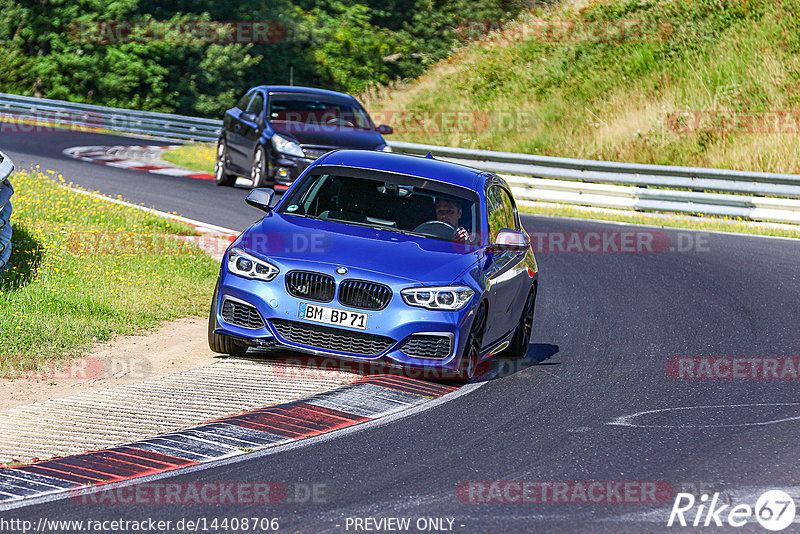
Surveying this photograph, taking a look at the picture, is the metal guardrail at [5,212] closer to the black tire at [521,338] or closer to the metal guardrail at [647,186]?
the black tire at [521,338]

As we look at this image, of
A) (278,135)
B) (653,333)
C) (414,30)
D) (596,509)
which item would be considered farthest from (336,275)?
(414,30)

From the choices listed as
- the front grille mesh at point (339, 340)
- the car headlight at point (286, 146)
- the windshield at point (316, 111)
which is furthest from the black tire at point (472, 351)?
the windshield at point (316, 111)

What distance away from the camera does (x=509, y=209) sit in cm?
1080

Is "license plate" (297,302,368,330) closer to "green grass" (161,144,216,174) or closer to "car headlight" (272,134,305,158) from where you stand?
"car headlight" (272,134,305,158)

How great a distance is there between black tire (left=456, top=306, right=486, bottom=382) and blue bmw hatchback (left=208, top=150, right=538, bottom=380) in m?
0.01

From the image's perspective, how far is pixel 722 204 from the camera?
2139 centimetres

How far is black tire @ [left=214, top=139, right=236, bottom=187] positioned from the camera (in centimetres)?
2209

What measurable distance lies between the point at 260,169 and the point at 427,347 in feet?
40.5

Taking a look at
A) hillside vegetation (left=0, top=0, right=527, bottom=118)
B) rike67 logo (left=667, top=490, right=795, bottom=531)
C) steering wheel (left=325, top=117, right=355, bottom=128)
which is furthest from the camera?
hillside vegetation (left=0, top=0, right=527, bottom=118)

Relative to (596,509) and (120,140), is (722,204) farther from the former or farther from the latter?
(120,140)

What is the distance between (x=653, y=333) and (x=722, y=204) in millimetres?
10785

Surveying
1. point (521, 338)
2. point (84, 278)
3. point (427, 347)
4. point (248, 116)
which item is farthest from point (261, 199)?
point (248, 116)

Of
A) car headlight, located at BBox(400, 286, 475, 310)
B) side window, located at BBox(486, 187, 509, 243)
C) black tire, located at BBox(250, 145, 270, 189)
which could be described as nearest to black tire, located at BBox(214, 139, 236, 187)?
black tire, located at BBox(250, 145, 270, 189)

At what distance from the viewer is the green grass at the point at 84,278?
9367mm
